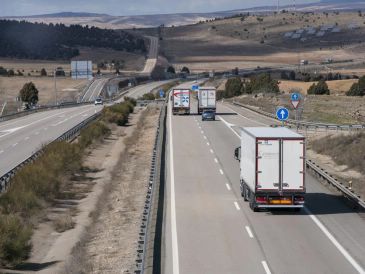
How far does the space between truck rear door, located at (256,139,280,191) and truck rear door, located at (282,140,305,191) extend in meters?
0.21

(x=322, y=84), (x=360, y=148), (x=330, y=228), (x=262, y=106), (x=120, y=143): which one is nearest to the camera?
(x=330, y=228)

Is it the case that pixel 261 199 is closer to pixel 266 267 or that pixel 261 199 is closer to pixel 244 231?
pixel 244 231

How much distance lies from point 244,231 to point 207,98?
54.5 m

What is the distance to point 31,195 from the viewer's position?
2953 cm

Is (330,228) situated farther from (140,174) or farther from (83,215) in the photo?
(140,174)

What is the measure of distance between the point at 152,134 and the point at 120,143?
3.92 meters

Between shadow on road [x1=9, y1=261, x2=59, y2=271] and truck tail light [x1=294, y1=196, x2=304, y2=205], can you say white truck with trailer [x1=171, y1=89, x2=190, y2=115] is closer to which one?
truck tail light [x1=294, y1=196, x2=304, y2=205]

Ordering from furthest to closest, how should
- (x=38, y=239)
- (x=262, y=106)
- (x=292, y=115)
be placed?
(x=262, y=106)
(x=292, y=115)
(x=38, y=239)

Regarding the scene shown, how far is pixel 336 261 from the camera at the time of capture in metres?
18.9

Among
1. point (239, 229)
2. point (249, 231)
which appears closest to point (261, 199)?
point (239, 229)

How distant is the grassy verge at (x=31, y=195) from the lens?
20.9m

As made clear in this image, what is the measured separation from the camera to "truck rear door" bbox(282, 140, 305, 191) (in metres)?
24.5

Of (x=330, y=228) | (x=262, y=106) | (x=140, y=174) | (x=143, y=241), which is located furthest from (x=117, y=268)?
(x=262, y=106)

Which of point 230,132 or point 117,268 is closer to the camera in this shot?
point 117,268
